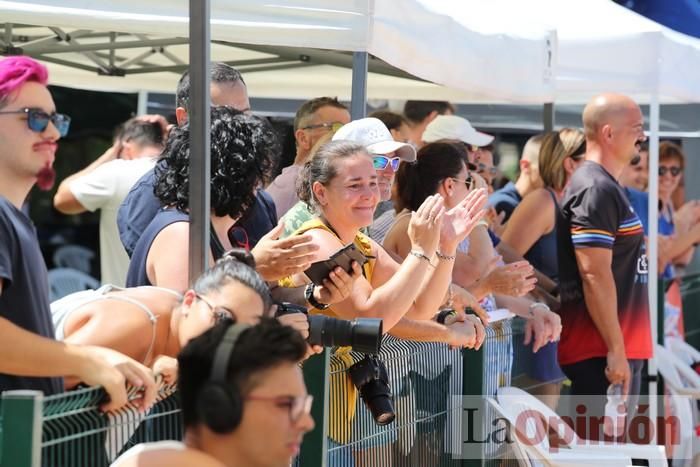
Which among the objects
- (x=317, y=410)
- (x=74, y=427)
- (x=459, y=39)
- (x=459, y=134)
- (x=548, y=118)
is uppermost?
(x=459, y=39)

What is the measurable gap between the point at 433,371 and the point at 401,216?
0.82 meters

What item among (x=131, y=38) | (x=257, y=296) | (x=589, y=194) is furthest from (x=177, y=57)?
(x=257, y=296)

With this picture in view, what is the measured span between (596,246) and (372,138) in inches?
80.9

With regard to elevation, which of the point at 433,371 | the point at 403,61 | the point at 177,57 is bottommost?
the point at 433,371

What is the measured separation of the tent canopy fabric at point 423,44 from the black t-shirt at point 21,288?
4.79ft

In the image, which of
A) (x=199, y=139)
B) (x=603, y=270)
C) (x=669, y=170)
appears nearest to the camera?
(x=199, y=139)

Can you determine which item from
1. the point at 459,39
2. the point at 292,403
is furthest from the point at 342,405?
the point at 459,39

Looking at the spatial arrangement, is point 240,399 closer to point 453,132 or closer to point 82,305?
point 82,305

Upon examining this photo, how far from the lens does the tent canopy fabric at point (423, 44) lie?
170 inches

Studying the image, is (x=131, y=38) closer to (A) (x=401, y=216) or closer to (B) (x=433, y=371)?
(A) (x=401, y=216)

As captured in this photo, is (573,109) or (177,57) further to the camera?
(573,109)

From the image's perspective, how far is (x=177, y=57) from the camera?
29.9 feet

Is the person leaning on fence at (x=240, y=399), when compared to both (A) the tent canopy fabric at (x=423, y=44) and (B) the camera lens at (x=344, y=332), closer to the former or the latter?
(B) the camera lens at (x=344, y=332)

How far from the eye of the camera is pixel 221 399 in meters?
2.14
